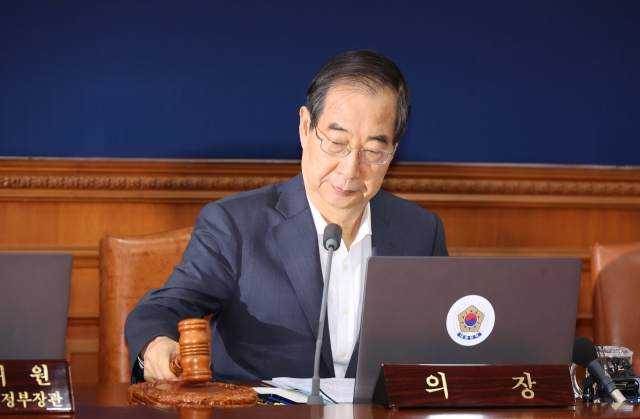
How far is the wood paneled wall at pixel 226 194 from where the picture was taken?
9.45 feet

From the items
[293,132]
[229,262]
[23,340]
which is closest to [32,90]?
[293,132]

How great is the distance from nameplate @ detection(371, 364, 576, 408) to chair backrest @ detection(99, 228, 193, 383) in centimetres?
114

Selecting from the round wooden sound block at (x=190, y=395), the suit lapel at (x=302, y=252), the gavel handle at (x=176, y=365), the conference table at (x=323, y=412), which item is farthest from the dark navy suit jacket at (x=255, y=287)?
the conference table at (x=323, y=412)

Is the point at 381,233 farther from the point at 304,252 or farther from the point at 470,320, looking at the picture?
the point at 470,320

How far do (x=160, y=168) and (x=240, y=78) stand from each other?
1.46 ft

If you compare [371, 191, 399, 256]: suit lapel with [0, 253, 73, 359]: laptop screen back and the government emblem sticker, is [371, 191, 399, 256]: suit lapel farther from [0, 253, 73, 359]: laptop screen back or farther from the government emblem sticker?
[0, 253, 73, 359]: laptop screen back

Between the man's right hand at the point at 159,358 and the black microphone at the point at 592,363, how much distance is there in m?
0.73

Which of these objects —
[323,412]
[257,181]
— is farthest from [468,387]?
[257,181]

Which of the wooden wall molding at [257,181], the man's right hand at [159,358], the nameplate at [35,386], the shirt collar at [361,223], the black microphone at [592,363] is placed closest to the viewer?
the nameplate at [35,386]

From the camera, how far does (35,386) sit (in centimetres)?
115

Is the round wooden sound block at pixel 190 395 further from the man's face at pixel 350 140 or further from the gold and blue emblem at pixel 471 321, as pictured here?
the man's face at pixel 350 140

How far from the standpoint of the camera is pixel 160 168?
292cm

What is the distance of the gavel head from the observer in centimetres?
129

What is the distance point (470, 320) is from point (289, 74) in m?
1.86
